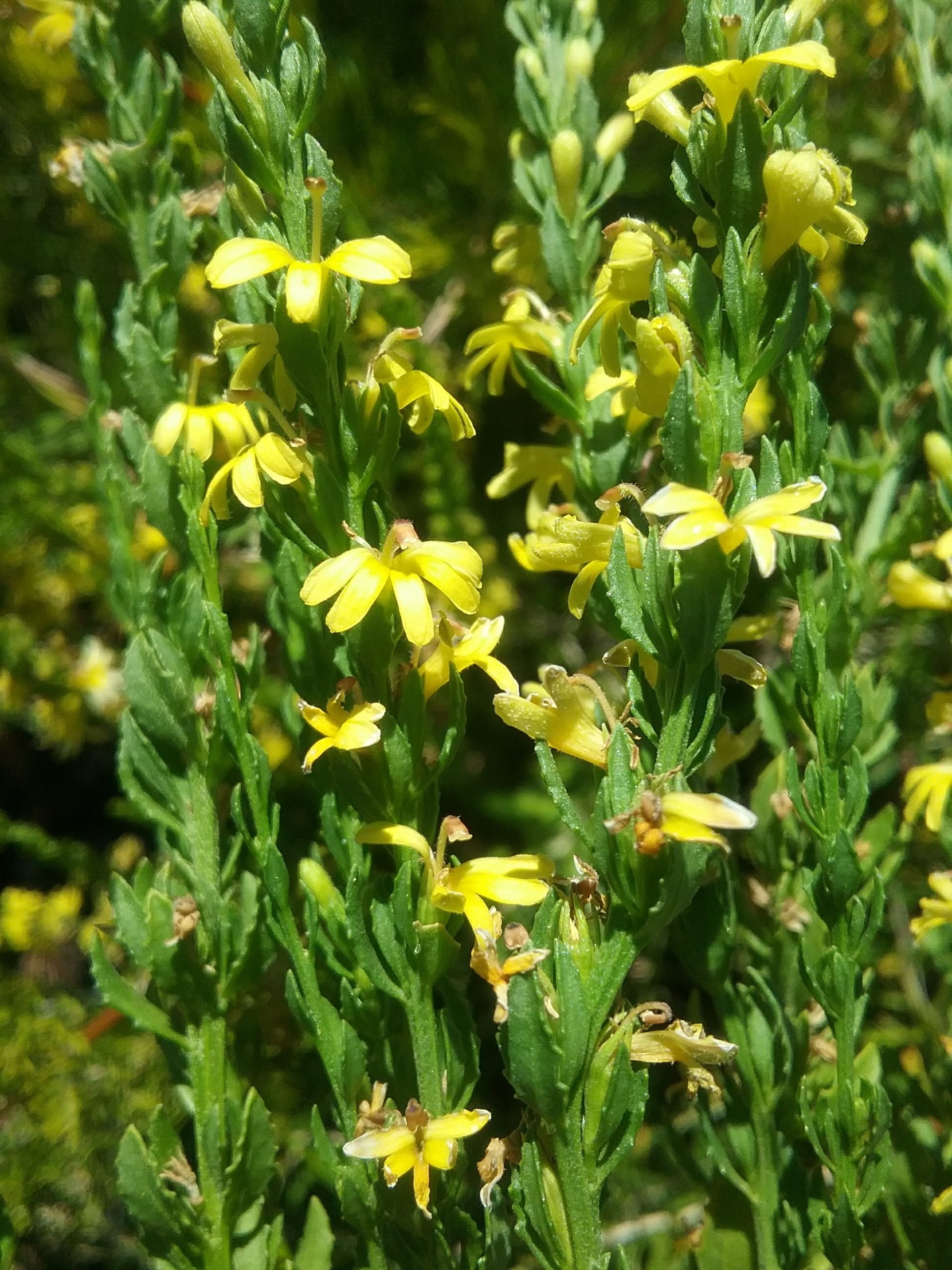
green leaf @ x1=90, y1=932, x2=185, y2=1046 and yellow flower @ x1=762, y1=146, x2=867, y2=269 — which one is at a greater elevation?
yellow flower @ x1=762, y1=146, x2=867, y2=269

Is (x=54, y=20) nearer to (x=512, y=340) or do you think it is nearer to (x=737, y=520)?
(x=512, y=340)

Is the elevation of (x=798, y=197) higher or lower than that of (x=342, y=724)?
higher

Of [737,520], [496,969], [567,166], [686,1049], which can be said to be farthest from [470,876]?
[567,166]

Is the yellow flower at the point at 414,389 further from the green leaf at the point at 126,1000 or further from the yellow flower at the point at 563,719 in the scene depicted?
the green leaf at the point at 126,1000

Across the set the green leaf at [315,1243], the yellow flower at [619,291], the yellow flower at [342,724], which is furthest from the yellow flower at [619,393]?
the green leaf at [315,1243]

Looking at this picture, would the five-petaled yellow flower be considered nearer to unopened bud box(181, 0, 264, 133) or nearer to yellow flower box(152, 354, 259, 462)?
yellow flower box(152, 354, 259, 462)

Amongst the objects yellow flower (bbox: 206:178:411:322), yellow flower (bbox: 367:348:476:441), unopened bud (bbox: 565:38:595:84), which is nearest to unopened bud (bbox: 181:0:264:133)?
yellow flower (bbox: 206:178:411:322)

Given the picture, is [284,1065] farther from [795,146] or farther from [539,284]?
[795,146]
